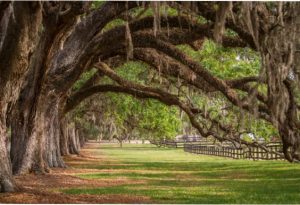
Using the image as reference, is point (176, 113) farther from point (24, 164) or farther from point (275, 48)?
point (275, 48)

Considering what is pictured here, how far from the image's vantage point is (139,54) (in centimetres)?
1742

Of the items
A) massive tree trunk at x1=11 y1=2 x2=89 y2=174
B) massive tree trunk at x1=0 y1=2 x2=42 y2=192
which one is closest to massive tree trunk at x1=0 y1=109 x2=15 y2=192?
massive tree trunk at x1=0 y1=2 x2=42 y2=192

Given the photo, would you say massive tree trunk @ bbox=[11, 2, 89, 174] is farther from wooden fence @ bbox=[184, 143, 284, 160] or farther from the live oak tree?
wooden fence @ bbox=[184, 143, 284, 160]

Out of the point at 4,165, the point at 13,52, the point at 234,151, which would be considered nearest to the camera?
the point at 13,52

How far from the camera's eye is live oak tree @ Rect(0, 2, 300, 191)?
10.7 metres

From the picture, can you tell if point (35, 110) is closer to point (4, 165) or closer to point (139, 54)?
point (139, 54)

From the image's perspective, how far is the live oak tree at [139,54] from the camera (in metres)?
10.7

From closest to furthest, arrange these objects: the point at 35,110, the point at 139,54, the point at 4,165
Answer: the point at 4,165 < the point at 139,54 < the point at 35,110

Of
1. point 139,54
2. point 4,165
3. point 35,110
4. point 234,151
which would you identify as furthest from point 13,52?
point 234,151

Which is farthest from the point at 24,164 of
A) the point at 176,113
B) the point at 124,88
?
the point at 176,113

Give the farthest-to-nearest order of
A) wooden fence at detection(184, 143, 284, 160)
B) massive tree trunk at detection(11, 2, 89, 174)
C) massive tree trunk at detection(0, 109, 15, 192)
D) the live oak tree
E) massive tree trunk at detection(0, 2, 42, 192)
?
wooden fence at detection(184, 143, 284, 160), massive tree trunk at detection(11, 2, 89, 174), massive tree trunk at detection(0, 109, 15, 192), massive tree trunk at detection(0, 2, 42, 192), the live oak tree

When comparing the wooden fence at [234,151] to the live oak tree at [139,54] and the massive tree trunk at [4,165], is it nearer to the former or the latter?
the live oak tree at [139,54]

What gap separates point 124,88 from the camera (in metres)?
21.0

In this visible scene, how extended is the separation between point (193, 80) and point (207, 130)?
5.33 metres
